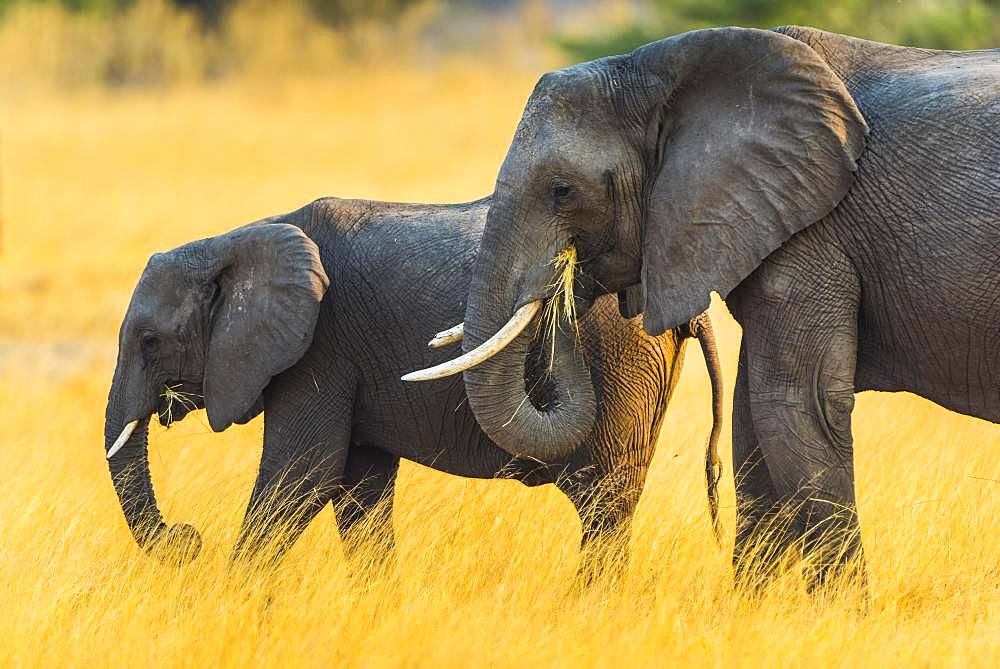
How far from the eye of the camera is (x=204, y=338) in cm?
680

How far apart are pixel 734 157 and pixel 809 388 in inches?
31.0

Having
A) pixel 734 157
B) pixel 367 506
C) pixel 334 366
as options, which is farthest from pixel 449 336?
pixel 367 506

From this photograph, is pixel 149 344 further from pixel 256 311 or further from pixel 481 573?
pixel 481 573

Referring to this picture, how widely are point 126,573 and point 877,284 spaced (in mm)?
2980

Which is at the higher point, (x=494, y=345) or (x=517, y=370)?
(x=494, y=345)

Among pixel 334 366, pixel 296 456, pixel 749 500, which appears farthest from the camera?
pixel 334 366

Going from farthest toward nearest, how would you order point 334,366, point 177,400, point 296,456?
point 177,400 → point 334,366 → point 296,456

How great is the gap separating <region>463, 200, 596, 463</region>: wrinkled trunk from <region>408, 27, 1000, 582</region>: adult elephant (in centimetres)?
1

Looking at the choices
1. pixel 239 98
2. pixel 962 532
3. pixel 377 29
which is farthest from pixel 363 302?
pixel 377 29

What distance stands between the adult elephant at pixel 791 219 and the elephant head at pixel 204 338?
1064 mm

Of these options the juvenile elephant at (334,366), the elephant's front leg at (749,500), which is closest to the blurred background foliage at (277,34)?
the juvenile elephant at (334,366)

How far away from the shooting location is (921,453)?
7.81m

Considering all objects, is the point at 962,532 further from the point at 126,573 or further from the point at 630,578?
the point at 126,573

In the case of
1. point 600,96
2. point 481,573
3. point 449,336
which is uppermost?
point 600,96
